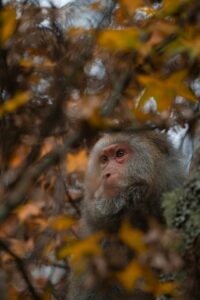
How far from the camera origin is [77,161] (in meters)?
9.11

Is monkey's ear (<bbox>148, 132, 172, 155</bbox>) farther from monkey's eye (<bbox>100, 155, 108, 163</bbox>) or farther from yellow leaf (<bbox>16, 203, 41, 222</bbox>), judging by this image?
yellow leaf (<bbox>16, 203, 41, 222</bbox>)

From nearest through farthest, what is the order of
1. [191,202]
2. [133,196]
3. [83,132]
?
[83,132] < [191,202] < [133,196]

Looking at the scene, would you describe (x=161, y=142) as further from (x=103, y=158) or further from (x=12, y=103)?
(x=12, y=103)

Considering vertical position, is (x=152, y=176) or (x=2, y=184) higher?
(x=2, y=184)

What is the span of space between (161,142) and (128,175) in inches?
30.0

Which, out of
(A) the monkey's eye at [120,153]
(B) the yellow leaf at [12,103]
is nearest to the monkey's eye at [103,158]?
(A) the monkey's eye at [120,153]

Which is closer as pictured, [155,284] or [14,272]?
[155,284]

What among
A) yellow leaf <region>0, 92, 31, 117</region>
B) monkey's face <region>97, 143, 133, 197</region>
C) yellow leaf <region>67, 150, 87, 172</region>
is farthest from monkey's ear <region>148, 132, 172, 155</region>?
yellow leaf <region>0, 92, 31, 117</region>

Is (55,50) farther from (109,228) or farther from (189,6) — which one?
(109,228)

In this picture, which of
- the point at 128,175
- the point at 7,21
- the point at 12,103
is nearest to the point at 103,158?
the point at 128,175

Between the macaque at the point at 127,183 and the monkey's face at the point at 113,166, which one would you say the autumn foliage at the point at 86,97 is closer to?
the macaque at the point at 127,183

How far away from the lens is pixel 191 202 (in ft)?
16.3

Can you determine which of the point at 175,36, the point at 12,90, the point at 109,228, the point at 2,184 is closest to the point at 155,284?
the point at 2,184

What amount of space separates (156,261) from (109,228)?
322cm
